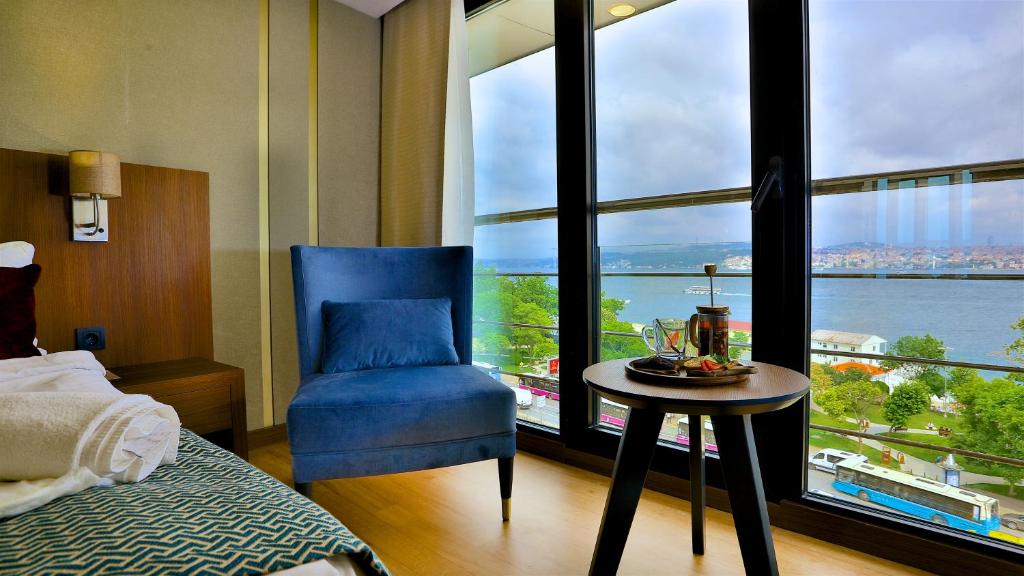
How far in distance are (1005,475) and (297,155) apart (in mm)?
3089

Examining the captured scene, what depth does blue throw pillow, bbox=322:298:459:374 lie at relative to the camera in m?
2.16

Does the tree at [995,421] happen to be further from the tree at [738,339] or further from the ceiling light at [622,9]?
the ceiling light at [622,9]

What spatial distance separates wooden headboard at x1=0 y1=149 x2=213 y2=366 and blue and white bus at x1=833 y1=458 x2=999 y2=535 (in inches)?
101

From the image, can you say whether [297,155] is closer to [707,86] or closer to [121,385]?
[121,385]

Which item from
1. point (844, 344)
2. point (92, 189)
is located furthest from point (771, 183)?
point (92, 189)

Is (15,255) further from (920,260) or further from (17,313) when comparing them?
(920,260)

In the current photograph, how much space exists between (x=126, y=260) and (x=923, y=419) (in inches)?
114

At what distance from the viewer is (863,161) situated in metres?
1.73

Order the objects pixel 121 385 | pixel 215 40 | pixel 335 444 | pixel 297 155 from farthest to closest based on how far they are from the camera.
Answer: pixel 297 155 < pixel 215 40 < pixel 121 385 < pixel 335 444

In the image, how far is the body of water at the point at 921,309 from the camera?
1527 millimetres

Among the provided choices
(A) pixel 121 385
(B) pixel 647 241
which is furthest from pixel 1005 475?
(A) pixel 121 385

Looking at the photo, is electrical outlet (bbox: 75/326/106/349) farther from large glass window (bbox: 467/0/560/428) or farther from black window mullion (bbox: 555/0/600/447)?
black window mullion (bbox: 555/0/600/447)

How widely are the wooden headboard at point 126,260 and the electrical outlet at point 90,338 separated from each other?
2 centimetres

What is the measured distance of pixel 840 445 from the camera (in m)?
1.80
